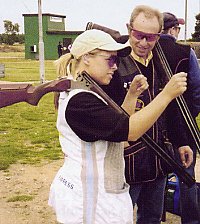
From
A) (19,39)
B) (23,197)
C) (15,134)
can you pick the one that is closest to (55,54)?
(19,39)

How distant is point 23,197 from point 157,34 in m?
2.74

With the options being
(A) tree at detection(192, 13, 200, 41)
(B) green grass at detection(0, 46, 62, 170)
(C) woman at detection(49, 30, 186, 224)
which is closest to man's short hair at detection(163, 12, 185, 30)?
(C) woman at detection(49, 30, 186, 224)

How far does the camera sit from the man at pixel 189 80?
3.02 m

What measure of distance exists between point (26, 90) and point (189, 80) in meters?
1.56

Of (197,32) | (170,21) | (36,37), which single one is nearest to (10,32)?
(36,37)

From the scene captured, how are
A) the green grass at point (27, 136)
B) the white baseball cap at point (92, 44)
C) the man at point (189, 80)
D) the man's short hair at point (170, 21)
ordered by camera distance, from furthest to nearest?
the green grass at point (27, 136)
the man's short hair at point (170, 21)
the man at point (189, 80)
the white baseball cap at point (92, 44)

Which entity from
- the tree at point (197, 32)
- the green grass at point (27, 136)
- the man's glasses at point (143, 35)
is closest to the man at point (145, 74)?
the man's glasses at point (143, 35)

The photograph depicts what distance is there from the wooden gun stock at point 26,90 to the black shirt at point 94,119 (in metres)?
0.10

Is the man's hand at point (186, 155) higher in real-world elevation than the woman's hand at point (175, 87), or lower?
lower

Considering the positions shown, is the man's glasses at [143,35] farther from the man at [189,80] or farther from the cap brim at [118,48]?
the cap brim at [118,48]

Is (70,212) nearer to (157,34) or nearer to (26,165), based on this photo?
(157,34)

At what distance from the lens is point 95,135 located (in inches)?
77.7

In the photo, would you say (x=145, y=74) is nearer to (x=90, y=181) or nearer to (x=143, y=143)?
(x=143, y=143)

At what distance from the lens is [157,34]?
8.96 ft
